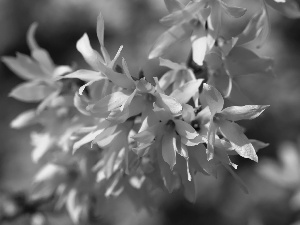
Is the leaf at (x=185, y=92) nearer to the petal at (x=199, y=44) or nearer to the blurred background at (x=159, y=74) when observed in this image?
the petal at (x=199, y=44)

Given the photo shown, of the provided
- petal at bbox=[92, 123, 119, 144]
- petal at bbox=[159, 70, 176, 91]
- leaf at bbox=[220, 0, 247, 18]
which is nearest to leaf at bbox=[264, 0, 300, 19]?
leaf at bbox=[220, 0, 247, 18]

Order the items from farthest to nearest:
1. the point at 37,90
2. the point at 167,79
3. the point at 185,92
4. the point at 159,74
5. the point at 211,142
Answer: the point at 159,74 < the point at 37,90 < the point at 167,79 < the point at 185,92 < the point at 211,142

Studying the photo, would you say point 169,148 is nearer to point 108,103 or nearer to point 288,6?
point 108,103

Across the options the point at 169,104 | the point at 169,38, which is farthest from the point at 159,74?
the point at 169,104

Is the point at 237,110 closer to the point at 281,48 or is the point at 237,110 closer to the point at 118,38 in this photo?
the point at 281,48

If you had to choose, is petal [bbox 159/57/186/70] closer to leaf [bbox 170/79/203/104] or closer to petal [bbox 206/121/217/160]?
leaf [bbox 170/79/203/104]
